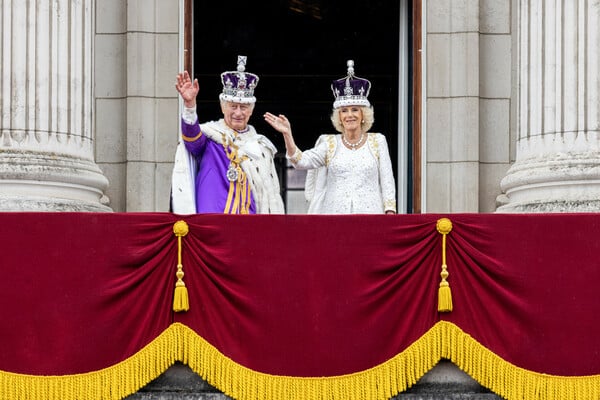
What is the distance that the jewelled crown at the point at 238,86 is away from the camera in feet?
41.7

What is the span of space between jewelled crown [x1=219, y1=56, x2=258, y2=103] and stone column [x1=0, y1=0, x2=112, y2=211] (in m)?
1.39

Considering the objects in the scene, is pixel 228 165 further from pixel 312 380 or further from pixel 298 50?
pixel 298 50

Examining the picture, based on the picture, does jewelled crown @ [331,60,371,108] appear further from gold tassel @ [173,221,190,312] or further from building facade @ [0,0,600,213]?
gold tassel @ [173,221,190,312]

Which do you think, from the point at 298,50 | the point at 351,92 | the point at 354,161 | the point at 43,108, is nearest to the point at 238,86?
the point at 351,92

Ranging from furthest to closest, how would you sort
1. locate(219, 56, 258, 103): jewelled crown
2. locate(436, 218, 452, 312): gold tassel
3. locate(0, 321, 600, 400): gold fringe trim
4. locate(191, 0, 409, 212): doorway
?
locate(191, 0, 409, 212): doorway → locate(219, 56, 258, 103): jewelled crown → locate(436, 218, 452, 312): gold tassel → locate(0, 321, 600, 400): gold fringe trim

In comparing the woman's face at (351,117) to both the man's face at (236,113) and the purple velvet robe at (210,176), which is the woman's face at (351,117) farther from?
the purple velvet robe at (210,176)

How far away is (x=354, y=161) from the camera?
42.9ft

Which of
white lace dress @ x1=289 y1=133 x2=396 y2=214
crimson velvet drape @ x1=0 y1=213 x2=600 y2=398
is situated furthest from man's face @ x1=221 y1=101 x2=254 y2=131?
crimson velvet drape @ x1=0 y1=213 x2=600 y2=398

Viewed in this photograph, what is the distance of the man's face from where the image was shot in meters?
12.9

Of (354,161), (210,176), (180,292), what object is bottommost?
(180,292)

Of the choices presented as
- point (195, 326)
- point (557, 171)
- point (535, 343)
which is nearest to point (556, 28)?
point (557, 171)

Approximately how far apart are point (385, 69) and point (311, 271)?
9.47 metres

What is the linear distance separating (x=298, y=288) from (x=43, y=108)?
3253 mm

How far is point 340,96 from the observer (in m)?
13.1
